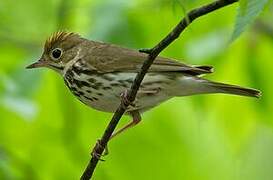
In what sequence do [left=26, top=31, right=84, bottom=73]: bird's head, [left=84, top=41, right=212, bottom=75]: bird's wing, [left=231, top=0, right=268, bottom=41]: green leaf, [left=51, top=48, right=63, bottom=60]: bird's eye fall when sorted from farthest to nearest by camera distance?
[left=51, top=48, right=63, bottom=60]: bird's eye
[left=26, top=31, right=84, bottom=73]: bird's head
[left=84, top=41, right=212, bottom=75]: bird's wing
[left=231, top=0, right=268, bottom=41]: green leaf

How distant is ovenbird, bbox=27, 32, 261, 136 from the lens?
416 centimetres

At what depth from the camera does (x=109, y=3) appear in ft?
15.0

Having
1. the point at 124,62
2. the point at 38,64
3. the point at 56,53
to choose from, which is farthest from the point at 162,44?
the point at 56,53

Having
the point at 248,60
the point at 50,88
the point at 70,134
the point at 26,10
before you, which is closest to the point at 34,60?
the point at 50,88

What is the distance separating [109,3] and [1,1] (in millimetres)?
805

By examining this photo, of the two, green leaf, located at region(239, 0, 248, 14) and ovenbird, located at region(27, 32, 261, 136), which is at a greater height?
green leaf, located at region(239, 0, 248, 14)

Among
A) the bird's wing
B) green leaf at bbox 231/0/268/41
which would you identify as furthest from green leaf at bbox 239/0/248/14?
the bird's wing

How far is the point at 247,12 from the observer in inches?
88.7

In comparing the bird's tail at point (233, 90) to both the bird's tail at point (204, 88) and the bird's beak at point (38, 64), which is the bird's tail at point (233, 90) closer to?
the bird's tail at point (204, 88)

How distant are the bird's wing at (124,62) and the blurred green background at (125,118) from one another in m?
0.12

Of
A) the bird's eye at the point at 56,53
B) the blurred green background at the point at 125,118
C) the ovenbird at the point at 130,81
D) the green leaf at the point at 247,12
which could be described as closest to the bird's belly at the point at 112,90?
the ovenbird at the point at 130,81

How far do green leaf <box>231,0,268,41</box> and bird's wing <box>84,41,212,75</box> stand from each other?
1635 mm

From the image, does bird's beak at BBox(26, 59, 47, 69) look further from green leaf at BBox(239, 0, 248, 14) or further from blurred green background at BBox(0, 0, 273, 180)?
green leaf at BBox(239, 0, 248, 14)

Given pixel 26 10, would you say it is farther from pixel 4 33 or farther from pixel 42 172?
pixel 42 172
